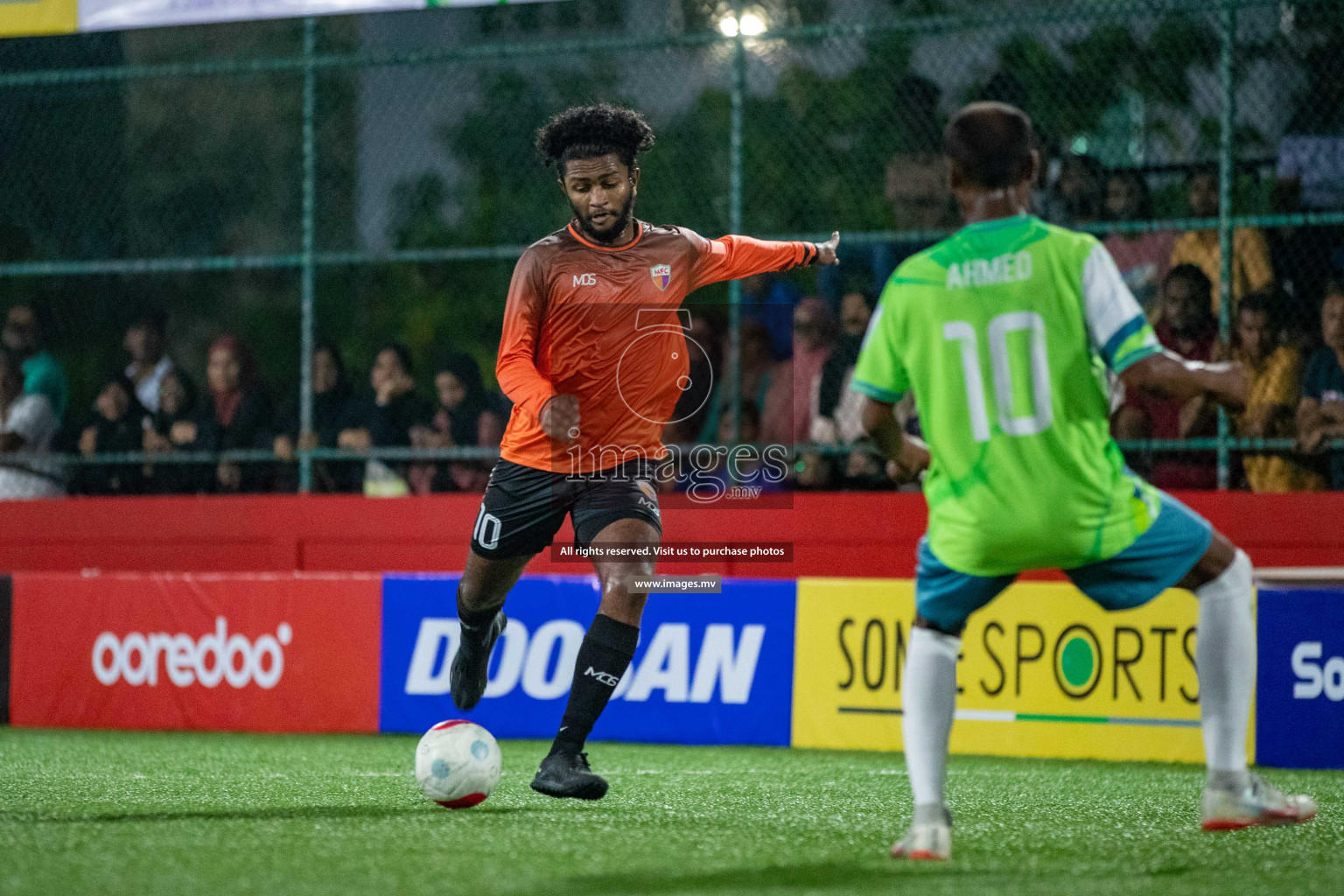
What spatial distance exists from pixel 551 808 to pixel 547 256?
5.90 ft

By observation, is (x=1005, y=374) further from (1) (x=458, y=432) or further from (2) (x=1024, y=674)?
(1) (x=458, y=432)

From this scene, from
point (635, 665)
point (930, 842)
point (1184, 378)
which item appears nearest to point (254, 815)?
point (930, 842)

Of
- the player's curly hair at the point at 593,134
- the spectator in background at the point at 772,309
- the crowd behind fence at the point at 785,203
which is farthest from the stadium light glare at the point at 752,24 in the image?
the player's curly hair at the point at 593,134

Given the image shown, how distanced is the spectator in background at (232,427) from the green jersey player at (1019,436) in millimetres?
7068

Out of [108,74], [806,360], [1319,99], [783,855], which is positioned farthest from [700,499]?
[783,855]

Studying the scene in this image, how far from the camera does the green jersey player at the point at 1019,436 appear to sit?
13.6 feet

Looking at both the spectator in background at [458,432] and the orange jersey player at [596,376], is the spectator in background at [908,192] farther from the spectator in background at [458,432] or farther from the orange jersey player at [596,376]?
the orange jersey player at [596,376]

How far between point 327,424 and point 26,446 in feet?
6.62

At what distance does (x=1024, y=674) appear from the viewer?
7977 millimetres

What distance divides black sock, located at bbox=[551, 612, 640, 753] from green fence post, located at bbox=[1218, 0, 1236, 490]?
454 centimetres

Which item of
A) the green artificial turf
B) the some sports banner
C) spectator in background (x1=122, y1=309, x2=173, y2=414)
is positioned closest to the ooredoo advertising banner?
the green artificial turf

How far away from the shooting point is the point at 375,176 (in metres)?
14.5

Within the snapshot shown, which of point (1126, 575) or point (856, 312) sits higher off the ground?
point (856, 312)

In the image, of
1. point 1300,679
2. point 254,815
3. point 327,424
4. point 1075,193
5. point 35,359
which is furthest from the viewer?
point 35,359
